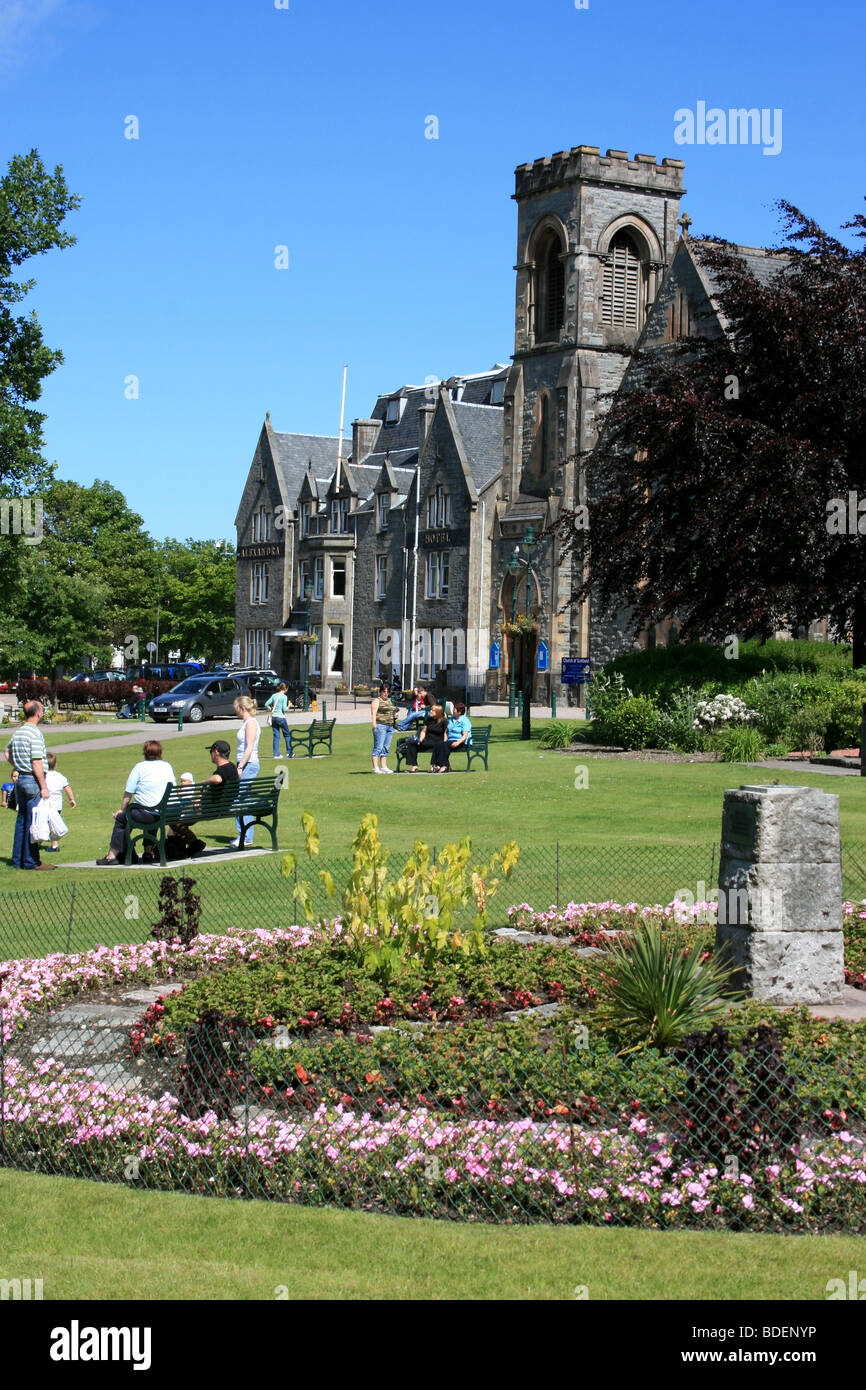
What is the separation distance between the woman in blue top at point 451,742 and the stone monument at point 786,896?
1648 cm

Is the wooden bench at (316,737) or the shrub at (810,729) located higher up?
the shrub at (810,729)

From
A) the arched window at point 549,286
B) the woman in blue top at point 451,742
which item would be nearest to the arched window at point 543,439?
the arched window at point 549,286

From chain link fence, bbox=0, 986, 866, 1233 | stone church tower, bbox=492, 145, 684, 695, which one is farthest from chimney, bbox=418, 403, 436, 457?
chain link fence, bbox=0, 986, 866, 1233

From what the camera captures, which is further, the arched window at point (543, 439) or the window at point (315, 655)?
the window at point (315, 655)

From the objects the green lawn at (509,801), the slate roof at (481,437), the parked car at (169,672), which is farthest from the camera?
the parked car at (169,672)

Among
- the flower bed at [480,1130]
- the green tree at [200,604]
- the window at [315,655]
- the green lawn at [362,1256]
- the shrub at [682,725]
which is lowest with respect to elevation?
the green lawn at [362,1256]

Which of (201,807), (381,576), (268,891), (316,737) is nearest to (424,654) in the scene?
(381,576)

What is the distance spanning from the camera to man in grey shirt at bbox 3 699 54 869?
16891mm

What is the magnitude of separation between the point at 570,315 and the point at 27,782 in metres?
40.7

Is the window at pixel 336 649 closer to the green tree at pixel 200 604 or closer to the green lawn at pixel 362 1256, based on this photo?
the green tree at pixel 200 604

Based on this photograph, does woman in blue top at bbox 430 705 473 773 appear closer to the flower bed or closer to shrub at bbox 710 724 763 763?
shrub at bbox 710 724 763 763

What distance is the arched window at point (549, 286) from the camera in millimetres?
55438

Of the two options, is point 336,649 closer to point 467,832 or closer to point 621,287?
point 621,287
